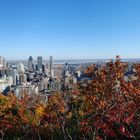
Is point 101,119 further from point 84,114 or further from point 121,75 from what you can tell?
point 84,114

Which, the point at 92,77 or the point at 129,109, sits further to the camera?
the point at 92,77

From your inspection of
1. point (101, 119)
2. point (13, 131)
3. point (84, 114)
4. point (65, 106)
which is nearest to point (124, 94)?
point (101, 119)

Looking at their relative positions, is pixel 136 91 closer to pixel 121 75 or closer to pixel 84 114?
pixel 121 75

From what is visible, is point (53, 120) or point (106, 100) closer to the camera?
point (106, 100)

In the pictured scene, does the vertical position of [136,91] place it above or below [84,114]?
above

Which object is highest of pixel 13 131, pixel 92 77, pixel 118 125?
pixel 92 77

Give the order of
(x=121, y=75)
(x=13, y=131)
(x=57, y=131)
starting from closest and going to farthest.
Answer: (x=121, y=75), (x=57, y=131), (x=13, y=131)

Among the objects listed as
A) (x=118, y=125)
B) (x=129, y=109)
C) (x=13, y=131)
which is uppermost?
(x=129, y=109)

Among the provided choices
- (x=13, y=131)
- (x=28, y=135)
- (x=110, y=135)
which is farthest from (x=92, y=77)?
(x=13, y=131)

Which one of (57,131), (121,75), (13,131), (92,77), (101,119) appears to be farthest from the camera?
(13,131)
